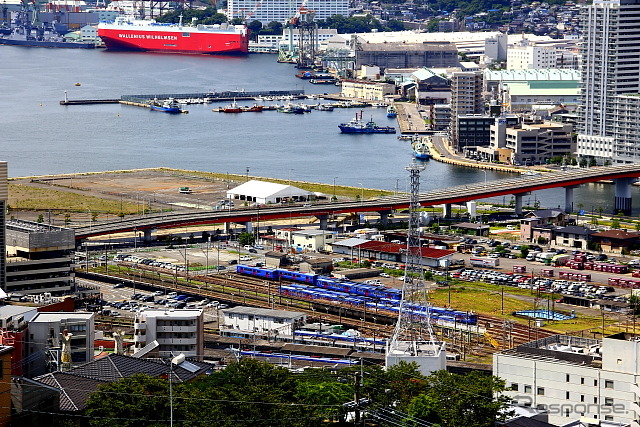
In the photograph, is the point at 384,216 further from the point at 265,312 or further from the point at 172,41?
the point at 172,41

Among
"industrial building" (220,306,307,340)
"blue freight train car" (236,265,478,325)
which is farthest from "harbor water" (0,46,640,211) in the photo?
"industrial building" (220,306,307,340)

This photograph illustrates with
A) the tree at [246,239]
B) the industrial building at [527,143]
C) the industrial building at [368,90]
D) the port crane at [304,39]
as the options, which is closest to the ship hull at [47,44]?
the port crane at [304,39]

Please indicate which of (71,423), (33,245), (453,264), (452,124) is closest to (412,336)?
(71,423)

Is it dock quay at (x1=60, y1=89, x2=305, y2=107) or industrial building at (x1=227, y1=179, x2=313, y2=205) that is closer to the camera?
industrial building at (x1=227, y1=179, x2=313, y2=205)

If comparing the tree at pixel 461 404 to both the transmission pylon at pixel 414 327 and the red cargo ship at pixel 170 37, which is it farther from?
the red cargo ship at pixel 170 37

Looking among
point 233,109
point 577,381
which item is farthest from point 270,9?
point 577,381

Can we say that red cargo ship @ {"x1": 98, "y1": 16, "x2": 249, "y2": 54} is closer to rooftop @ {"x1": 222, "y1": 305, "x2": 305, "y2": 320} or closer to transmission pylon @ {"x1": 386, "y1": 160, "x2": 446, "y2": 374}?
rooftop @ {"x1": 222, "y1": 305, "x2": 305, "y2": 320}
